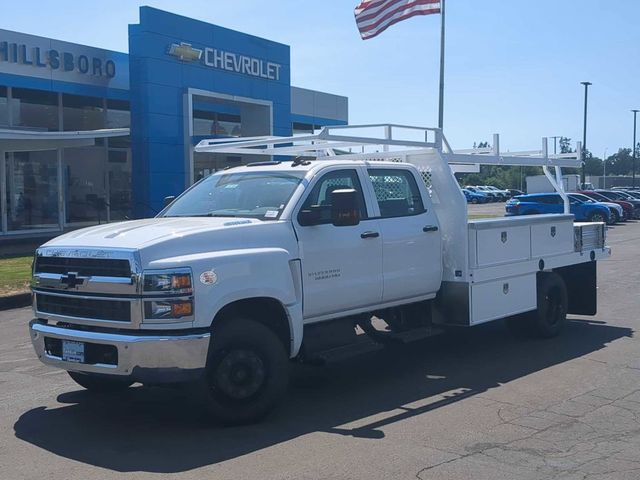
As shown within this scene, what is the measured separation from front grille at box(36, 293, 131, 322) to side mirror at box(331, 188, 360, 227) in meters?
2.00

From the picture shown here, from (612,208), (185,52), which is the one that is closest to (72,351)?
(185,52)

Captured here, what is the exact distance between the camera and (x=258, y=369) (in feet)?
20.7

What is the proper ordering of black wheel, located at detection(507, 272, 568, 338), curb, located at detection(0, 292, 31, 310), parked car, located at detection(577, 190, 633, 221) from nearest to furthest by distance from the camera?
1. black wheel, located at detection(507, 272, 568, 338)
2. curb, located at detection(0, 292, 31, 310)
3. parked car, located at detection(577, 190, 633, 221)

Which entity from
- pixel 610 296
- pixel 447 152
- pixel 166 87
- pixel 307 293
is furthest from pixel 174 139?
pixel 307 293

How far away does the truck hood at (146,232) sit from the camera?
6.07m

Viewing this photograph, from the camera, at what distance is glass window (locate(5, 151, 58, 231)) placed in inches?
973

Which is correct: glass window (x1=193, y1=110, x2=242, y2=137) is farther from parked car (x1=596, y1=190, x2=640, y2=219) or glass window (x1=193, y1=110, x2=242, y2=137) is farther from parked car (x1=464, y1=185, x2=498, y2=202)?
parked car (x1=464, y1=185, x2=498, y2=202)

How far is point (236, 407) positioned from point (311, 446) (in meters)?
0.75

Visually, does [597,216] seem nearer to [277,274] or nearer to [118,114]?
[118,114]

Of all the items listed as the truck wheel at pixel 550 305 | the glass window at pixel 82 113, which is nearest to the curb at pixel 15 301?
the truck wheel at pixel 550 305

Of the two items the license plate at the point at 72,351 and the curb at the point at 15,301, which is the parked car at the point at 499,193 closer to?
the curb at the point at 15,301

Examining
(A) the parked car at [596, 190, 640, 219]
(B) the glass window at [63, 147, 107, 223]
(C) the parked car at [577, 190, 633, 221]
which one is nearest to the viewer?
(B) the glass window at [63, 147, 107, 223]

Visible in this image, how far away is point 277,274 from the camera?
21.3 ft

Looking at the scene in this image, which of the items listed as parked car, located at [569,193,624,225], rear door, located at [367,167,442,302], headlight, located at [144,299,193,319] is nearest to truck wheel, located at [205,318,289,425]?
headlight, located at [144,299,193,319]
